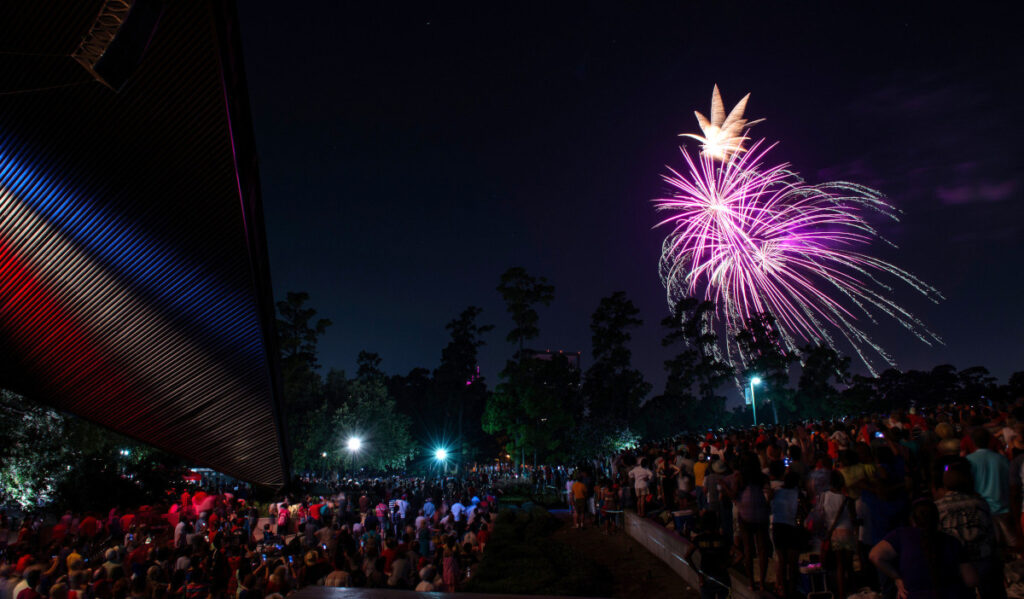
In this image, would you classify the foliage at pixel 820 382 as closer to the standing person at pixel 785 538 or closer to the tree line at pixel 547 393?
the tree line at pixel 547 393

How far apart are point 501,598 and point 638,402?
129 ft

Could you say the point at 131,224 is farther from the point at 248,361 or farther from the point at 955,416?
the point at 955,416

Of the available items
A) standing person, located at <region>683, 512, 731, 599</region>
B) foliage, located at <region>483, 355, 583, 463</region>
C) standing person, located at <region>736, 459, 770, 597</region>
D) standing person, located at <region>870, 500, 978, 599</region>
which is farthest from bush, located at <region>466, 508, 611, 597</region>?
foliage, located at <region>483, 355, 583, 463</region>

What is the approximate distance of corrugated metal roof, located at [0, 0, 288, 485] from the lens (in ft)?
32.7

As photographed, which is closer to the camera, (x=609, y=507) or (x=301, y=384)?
(x=609, y=507)

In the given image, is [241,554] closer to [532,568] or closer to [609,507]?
[532,568]

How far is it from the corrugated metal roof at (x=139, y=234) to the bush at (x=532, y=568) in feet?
27.3

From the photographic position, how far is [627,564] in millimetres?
10922

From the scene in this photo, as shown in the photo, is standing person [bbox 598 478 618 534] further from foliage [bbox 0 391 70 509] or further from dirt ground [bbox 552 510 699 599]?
foliage [bbox 0 391 70 509]

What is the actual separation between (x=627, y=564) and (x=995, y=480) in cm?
648

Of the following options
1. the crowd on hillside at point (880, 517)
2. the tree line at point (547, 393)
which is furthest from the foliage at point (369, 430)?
the crowd on hillside at point (880, 517)

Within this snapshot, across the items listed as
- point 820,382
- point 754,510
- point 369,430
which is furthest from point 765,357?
point 754,510

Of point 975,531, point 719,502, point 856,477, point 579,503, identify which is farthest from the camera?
point 579,503

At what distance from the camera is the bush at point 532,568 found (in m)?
8.90
